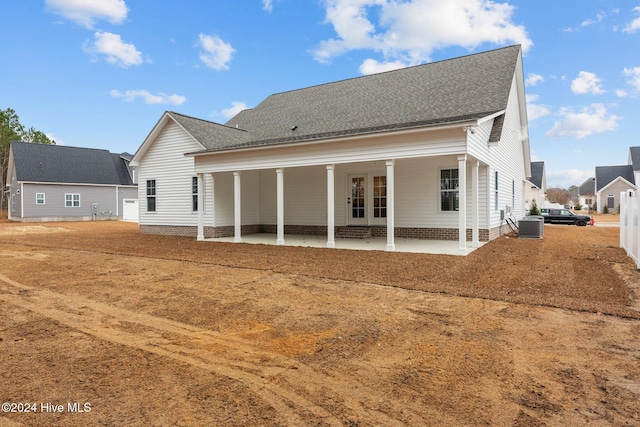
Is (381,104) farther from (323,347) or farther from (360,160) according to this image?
(323,347)

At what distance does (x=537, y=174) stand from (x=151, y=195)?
37814 mm

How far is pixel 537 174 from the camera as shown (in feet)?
125

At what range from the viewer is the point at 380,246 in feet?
38.4

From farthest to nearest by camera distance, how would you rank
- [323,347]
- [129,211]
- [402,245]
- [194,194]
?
[129,211], [194,194], [402,245], [323,347]

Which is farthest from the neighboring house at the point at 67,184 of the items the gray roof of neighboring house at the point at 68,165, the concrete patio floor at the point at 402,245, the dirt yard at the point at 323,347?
the dirt yard at the point at 323,347

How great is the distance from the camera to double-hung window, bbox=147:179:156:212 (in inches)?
701

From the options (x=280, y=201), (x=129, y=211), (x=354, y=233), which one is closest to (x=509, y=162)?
(x=354, y=233)

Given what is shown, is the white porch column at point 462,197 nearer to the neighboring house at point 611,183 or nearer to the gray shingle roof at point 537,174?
the gray shingle roof at point 537,174

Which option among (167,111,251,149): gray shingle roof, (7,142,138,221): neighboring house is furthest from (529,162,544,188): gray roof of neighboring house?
(7,142,138,221): neighboring house

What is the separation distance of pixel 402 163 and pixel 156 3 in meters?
12.7

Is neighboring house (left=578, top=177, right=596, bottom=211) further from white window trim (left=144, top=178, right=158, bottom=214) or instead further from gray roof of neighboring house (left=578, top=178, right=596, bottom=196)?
white window trim (left=144, top=178, right=158, bottom=214)

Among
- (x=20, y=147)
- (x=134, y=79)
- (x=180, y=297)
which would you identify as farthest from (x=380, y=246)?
(x=20, y=147)

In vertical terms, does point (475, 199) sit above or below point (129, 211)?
above

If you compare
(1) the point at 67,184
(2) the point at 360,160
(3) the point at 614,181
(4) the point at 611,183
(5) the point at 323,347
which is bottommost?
(5) the point at 323,347
